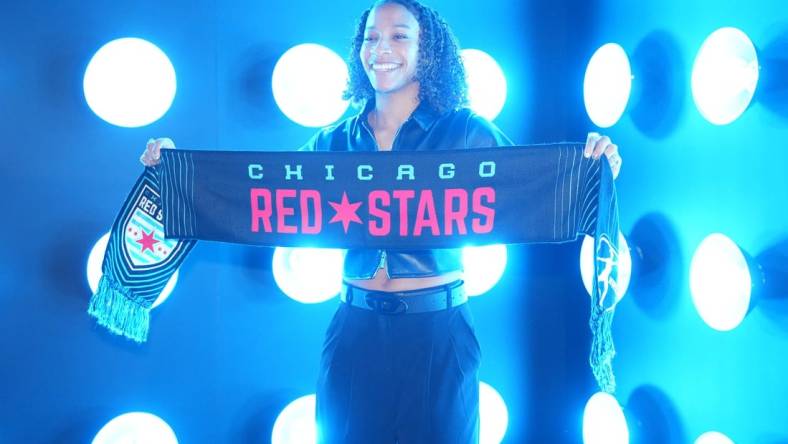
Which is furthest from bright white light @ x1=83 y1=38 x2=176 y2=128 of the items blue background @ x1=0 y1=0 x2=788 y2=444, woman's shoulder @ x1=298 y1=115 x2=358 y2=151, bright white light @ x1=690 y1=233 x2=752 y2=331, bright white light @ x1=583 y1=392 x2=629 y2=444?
bright white light @ x1=583 y1=392 x2=629 y2=444

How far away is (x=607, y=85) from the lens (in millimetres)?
1921

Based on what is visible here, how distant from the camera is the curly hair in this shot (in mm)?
1812

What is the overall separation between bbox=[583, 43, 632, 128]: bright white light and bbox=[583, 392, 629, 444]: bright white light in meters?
0.98

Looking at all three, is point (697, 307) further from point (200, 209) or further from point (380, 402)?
point (200, 209)

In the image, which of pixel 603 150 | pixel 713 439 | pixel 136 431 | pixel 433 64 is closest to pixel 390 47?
pixel 433 64

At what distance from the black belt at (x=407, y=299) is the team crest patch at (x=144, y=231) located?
0.61m

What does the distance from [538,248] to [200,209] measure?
4.52 ft

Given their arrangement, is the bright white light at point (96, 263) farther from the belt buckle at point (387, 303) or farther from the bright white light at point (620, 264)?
the bright white light at point (620, 264)

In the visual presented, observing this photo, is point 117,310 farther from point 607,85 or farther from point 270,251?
point 607,85

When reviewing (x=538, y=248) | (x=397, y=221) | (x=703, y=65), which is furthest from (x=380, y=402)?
(x=703, y=65)

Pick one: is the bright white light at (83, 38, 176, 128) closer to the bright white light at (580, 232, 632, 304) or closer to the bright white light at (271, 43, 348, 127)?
the bright white light at (271, 43, 348, 127)

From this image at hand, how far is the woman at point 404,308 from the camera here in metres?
1.61

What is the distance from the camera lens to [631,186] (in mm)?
1983

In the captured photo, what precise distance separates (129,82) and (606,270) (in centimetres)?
162
